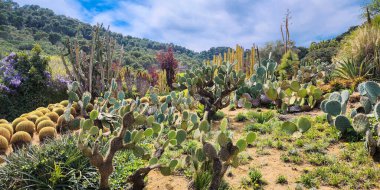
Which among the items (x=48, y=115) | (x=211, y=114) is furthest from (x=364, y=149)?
(x=48, y=115)

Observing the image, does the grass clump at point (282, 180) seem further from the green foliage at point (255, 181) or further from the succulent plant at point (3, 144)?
the succulent plant at point (3, 144)

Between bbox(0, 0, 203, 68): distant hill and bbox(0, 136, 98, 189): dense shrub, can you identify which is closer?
bbox(0, 136, 98, 189): dense shrub

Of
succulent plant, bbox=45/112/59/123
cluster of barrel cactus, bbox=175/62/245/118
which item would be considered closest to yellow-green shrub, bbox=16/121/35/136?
succulent plant, bbox=45/112/59/123

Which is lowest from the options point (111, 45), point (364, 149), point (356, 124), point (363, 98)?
point (364, 149)

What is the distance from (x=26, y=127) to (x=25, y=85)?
531 centimetres

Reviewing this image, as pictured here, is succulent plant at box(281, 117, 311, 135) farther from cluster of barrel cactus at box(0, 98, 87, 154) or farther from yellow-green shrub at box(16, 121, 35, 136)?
yellow-green shrub at box(16, 121, 35, 136)

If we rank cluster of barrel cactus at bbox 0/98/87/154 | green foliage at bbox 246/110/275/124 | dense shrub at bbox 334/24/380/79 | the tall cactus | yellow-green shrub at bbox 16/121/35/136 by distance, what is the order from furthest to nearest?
the tall cactus, dense shrub at bbox 334/24/380/79, yellow-green shrub at bbox 16/121/35/136, green foliage at bbox 246/110/275/124, cluster of barrel cactus at bbox 0/98/87/154

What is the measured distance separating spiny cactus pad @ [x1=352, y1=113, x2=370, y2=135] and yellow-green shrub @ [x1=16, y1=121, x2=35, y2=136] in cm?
588

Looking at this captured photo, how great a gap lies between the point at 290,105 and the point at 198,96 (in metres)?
1.97

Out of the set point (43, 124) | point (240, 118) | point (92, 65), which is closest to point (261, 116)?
point (240, 118)

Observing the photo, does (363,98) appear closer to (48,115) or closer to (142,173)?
(142,173)

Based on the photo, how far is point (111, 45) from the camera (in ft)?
32.8

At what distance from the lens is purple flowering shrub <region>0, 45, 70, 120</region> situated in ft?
35.1

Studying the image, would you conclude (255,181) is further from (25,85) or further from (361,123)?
(25,85)
